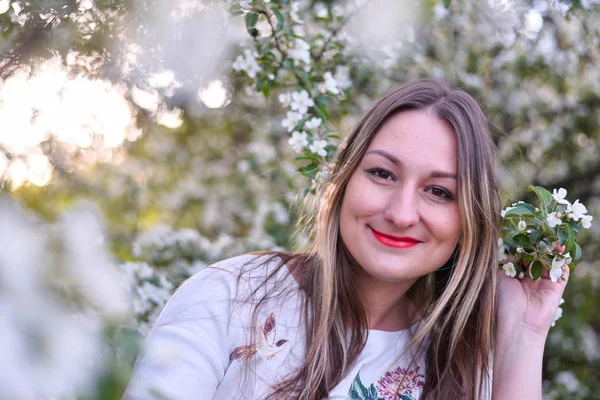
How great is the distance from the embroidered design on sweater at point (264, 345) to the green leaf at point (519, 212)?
57 centimetres

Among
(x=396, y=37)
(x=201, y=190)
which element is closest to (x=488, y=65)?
(x=396, y=37)

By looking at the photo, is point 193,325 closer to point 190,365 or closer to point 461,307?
point 190,365

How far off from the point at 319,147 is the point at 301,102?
0.67 feet

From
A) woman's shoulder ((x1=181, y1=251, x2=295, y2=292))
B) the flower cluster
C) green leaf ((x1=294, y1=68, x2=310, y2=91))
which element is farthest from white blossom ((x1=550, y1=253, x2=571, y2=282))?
green leaf ((x1=294, y1=68, x2=310, y2=91))

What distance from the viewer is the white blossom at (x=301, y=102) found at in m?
2.06

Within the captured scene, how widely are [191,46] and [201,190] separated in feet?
8.41

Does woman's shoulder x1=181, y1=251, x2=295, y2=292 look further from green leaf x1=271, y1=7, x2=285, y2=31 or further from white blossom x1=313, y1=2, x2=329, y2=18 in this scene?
white blossom x1=313, y1=2, x2=329, y2=18

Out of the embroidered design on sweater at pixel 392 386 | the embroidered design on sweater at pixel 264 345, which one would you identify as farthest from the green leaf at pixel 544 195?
the embroidered design on sweater at pixel 264 345

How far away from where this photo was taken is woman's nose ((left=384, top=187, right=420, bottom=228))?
1487 millimetres

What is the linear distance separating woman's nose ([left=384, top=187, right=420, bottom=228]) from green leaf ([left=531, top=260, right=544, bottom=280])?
13.6 inches

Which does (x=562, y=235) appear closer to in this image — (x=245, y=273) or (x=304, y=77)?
(x=245, y=273)

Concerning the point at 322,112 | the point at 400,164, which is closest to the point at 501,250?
the point at 400,164

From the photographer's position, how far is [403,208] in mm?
1490

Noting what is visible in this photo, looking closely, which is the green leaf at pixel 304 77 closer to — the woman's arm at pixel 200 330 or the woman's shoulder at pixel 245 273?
the woman's shoulder at pixel 245 273
